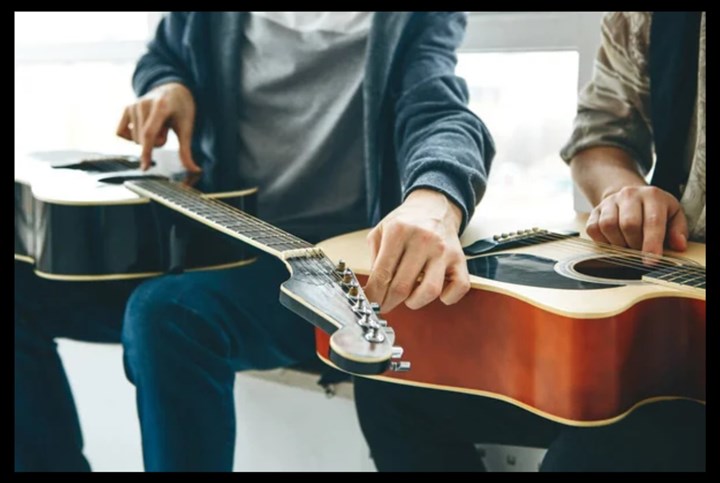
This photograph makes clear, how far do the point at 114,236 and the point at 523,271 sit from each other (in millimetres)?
465

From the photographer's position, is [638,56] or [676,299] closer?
[676,299]

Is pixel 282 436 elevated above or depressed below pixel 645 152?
below

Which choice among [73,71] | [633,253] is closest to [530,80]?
[633,253]

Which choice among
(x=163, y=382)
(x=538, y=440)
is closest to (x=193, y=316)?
(x=163, y=382)

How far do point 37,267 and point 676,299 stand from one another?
2.32 feet

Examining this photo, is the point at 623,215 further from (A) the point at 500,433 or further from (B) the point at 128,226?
Answer: (B) the point at 128,226

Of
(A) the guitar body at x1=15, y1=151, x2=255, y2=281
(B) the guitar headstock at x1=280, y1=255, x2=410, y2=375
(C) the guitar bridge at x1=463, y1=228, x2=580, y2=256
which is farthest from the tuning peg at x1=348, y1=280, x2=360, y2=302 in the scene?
(A) the guitar body at x1=15, y1=151, x2=255, y2=281

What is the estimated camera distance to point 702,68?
32.4 inches

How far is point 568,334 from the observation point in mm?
633

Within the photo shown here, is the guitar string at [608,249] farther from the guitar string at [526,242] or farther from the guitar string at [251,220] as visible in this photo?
the guitar string at [251,220]

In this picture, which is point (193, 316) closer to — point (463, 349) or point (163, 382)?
point (163, 382)

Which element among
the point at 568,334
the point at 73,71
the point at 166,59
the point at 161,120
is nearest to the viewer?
the point at 568,334

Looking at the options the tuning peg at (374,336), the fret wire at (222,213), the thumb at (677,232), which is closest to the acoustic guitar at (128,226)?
the fret wire at (222,213)

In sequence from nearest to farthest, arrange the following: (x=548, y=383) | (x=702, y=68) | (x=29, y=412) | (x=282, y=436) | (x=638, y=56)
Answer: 1. (x=548, y=383)
2. (x=702, y=68)
3. (x=638, y=56)
4. (x=29, y=412)
5. (x=282, y=436)
